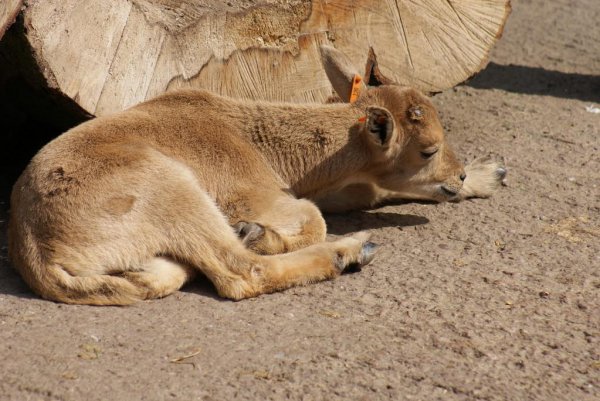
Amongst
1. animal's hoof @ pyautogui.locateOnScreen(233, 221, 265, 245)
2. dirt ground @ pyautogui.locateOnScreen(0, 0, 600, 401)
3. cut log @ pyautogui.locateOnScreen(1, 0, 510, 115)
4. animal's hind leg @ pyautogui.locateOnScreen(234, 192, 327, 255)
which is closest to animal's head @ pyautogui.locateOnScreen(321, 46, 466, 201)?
dirt ground @ pyautogui.locateOnScreen(0, 0, 600, 401)

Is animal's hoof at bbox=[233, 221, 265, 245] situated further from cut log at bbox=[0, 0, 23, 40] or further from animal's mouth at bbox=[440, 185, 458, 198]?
cut log at bbox=[0, 0, 23, 40]

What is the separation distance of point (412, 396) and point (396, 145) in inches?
94.2

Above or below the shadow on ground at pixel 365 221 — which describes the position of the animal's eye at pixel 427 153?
above

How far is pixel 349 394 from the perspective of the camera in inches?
158

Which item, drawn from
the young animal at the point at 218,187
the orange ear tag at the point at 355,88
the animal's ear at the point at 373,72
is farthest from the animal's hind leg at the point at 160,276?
the animal's ear at the point at 373,72

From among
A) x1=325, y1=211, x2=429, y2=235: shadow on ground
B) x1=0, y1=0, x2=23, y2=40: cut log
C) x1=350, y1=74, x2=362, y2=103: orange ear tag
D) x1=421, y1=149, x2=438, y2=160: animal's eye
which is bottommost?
x1=325, y1=211, x2=429, y2=235: shadow on ground

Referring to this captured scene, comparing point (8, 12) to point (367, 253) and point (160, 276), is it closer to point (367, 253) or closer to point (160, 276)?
point (160, 276)

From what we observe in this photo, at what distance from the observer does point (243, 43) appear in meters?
6.57

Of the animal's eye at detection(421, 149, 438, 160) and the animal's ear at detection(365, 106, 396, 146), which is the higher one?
the animal's ear at detection(365, 106, 396, 146)

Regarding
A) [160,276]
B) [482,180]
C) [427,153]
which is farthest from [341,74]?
[160,276]

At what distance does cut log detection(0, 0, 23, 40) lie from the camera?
5.18 m

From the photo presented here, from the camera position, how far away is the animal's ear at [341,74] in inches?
244

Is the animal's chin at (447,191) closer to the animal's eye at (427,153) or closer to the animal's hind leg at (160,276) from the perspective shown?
the animal's eye at (427,153)

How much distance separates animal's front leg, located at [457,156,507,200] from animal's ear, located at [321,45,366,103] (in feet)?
3.81
